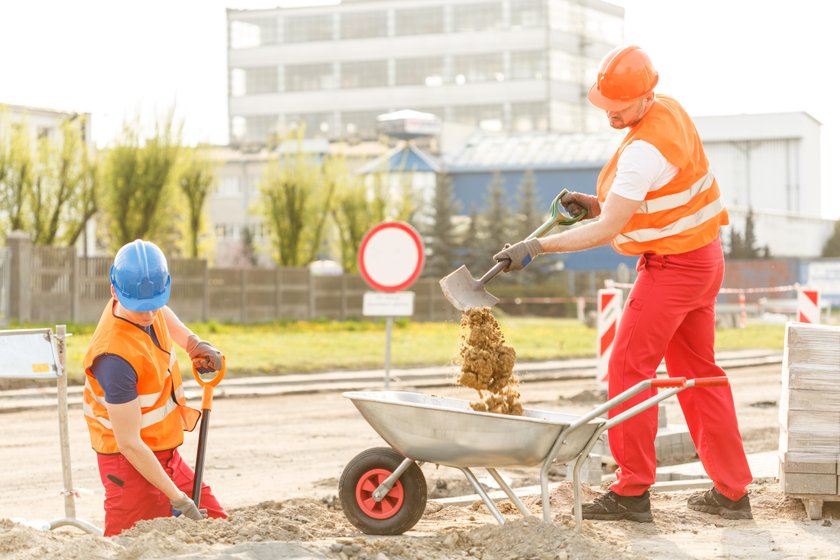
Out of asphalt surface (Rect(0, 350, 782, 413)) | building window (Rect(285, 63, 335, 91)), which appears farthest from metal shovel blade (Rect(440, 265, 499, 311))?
building window (Rect(285, 63, 335, 91))

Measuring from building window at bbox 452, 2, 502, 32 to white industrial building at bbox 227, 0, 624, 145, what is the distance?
0.24 feet

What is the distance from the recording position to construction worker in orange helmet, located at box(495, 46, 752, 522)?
5.96 meters

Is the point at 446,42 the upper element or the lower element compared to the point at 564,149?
upper

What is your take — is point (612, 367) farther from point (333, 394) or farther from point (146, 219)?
point (146, 219)

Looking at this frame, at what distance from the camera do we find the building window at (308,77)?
99.6 m

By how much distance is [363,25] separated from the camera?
98875 mm

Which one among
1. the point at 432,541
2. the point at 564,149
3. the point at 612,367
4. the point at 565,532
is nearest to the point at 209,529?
the point at 432,541

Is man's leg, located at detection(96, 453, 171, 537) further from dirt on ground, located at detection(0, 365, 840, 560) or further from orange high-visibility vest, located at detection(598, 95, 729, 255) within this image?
orange high-visibility vest, located at detection(598, 95, 729, 255)

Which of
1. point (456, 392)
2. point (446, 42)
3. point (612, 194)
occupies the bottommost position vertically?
point (456, 392)

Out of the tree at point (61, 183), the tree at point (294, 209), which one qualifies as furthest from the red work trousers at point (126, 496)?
the tree at point (294, 209)

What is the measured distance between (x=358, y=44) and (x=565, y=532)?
95662 mm

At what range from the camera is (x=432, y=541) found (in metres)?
5.38

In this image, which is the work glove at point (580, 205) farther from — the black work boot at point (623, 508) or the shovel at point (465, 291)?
the black work boot at point (623, 508)

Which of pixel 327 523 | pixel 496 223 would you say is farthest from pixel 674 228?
pixel 496 223
